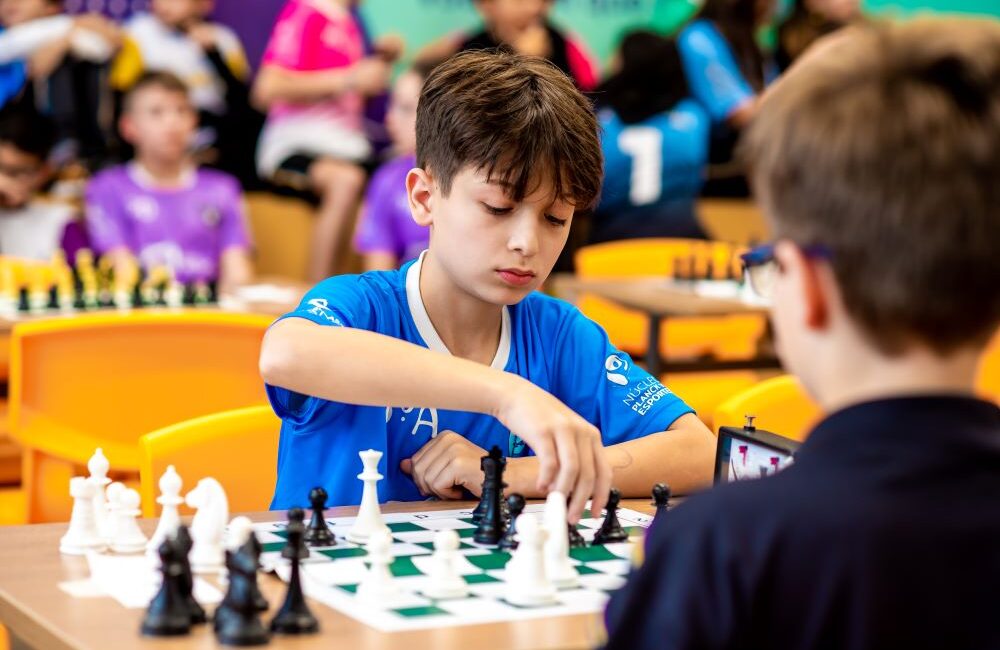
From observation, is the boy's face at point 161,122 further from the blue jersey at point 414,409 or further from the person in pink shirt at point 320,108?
the blue jersey at point 414,409

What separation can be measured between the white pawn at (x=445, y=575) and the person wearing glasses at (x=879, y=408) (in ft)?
1.52

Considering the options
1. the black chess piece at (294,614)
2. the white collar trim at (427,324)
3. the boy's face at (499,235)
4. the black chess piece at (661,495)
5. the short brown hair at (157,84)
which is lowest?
the black chess piece at (294,614)

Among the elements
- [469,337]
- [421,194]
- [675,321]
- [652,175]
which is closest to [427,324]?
[469,337]

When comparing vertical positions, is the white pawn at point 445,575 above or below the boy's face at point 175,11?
below

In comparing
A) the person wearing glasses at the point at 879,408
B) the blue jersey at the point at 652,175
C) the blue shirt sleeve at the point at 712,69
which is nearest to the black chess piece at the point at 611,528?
the person wearing glasses at the point at 879,408

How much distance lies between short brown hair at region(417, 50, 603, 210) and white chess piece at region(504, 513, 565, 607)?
0.68m

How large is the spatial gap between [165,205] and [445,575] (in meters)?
A: 4.80

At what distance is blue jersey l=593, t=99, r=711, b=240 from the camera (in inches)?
292

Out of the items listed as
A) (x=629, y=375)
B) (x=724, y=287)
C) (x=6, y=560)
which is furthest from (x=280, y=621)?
(x=724, y=287)

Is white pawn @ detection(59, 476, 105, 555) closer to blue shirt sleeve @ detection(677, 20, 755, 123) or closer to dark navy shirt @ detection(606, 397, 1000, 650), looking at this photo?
dark navy shirt @ detection(606, 397, 1000, 650)

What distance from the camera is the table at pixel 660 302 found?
14.9 ft

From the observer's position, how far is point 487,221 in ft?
6.79

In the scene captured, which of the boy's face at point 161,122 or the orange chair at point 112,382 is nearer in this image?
the orange chair at point 112,382

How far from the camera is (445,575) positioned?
4.90 ft
